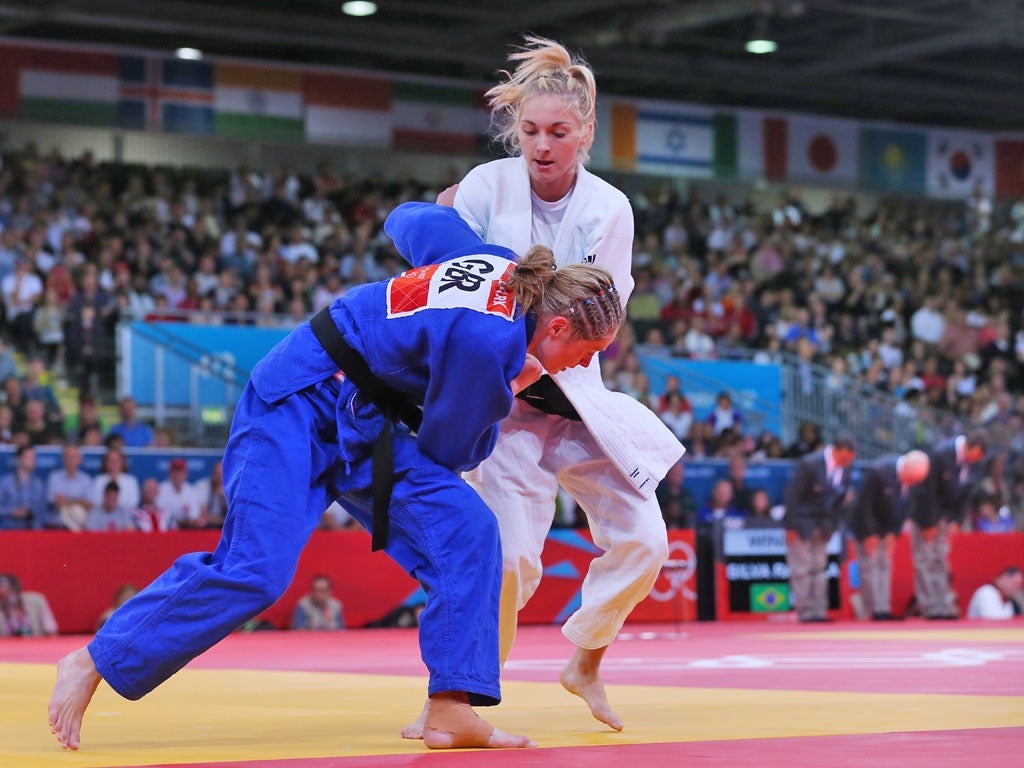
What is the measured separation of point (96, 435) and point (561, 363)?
34.4 ft

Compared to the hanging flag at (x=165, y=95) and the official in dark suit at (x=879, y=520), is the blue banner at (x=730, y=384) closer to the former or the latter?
the official in dark suit at (x=879, y=520)

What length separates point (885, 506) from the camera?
562 inches

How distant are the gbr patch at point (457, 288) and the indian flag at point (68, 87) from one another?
17.6m

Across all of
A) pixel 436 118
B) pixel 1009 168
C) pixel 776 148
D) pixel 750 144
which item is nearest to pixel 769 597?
pixel 436 118

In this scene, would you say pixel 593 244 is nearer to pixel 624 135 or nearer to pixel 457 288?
pixel 457 288

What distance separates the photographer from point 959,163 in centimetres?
2716

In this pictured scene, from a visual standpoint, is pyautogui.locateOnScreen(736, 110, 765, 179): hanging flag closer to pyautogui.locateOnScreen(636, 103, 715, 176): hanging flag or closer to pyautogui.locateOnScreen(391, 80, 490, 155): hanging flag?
pyautogui.locateOnScreen(636, 103, 715, 176): hanging flag

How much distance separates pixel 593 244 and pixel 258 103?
59.1 ft

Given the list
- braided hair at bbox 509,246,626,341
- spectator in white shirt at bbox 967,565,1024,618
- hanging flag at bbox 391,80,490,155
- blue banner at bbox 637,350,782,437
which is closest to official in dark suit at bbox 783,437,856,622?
spectator in white shirt at bbox 967,565,1024,618

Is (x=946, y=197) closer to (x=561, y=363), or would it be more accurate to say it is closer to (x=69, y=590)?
(x=69, y=590)

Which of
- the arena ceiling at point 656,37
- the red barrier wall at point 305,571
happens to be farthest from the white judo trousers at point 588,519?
the arena ceiling at point 656,37

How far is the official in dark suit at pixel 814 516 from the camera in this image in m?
13.8

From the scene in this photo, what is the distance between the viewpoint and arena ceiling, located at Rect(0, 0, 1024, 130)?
20.1 meters

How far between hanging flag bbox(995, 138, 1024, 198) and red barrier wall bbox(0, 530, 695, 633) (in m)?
16.0
